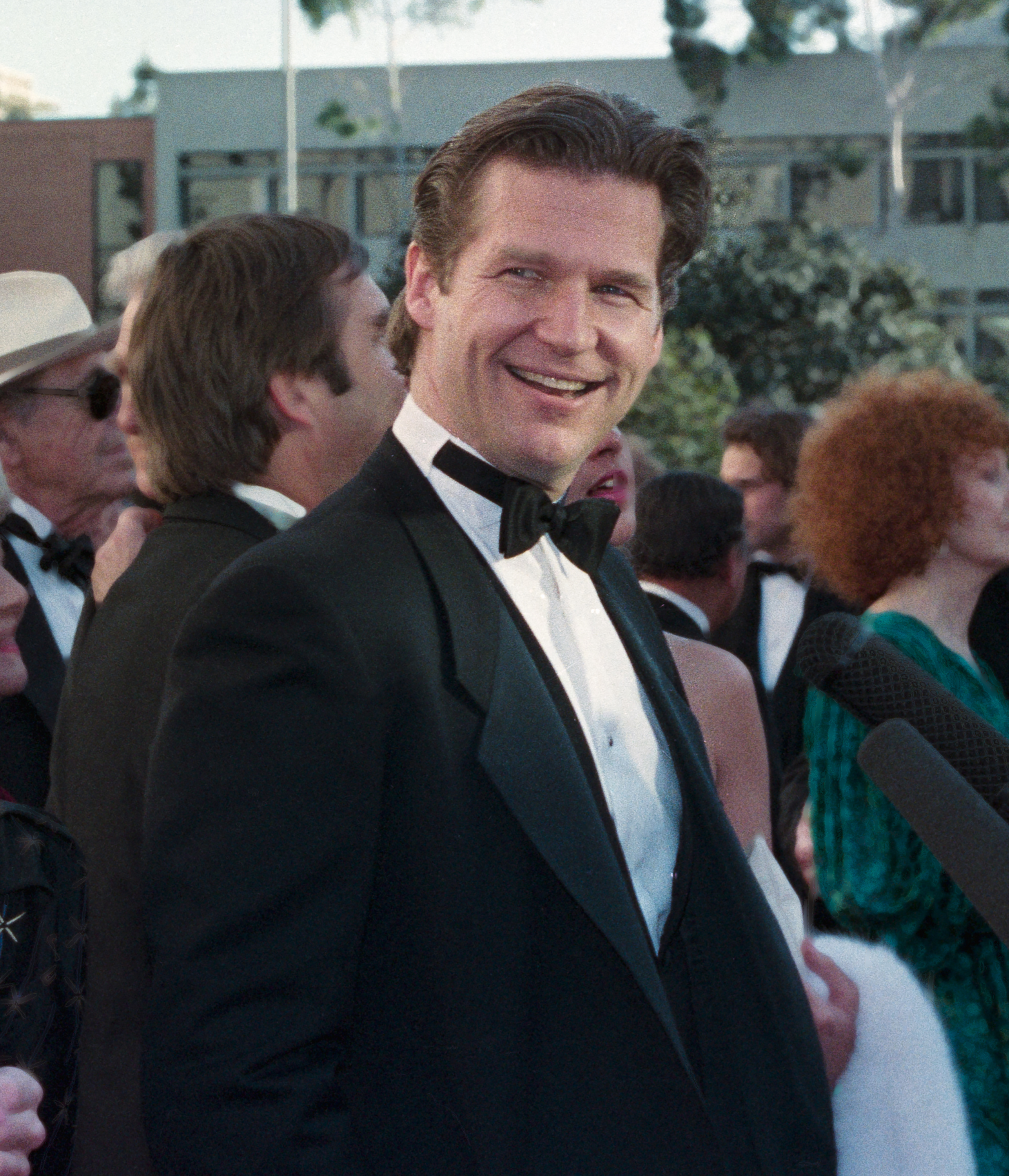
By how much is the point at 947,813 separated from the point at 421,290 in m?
0.87

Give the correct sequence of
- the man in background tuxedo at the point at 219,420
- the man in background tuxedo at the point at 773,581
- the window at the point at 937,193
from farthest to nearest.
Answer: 1. the window at the point at 937,193
2. the man in background tuxedo at the point at 773,581
3. the man in background tuxedo at the point at 219,420

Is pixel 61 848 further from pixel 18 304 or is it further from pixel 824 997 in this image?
pixel 18 304

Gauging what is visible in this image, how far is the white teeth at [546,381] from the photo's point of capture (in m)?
1.73

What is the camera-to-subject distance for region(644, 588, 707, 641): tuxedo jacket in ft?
13.3

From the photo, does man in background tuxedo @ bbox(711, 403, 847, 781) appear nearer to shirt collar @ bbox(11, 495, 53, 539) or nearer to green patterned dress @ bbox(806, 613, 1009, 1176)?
green patterned dress @ bbox(806, 613, 1009, 1176)

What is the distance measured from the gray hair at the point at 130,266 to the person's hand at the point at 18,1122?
2.04 meters

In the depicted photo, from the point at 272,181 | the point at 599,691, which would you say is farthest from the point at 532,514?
the point at 272,181

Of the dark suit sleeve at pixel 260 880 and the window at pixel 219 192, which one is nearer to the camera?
the dark suit sleeve at pixel 260 880

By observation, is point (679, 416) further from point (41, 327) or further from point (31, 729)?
point (31, 729)

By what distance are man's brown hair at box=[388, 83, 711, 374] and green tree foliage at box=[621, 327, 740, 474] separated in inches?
653

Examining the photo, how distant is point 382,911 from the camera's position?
1485 mm

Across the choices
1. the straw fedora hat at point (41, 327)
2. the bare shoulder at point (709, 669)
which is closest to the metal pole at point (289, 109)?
the straw fedora hat at point (41, 327)

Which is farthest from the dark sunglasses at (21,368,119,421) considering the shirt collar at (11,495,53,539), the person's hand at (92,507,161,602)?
the person's hand at (92,507,161,602)

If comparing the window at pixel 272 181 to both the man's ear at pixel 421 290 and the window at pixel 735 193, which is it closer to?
the window at pixel 735 193
